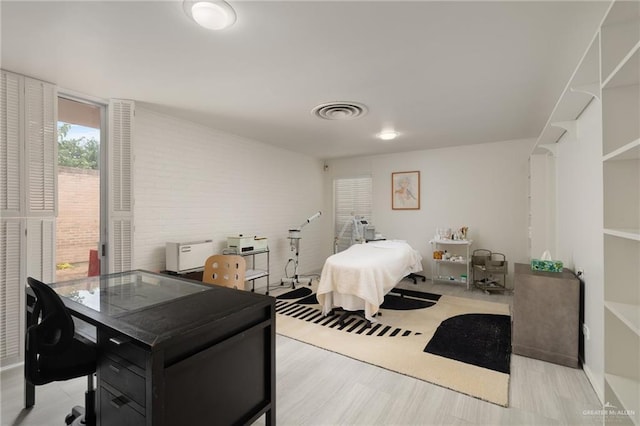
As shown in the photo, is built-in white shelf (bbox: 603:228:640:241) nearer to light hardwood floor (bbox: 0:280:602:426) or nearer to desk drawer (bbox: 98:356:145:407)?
light hardwood floor (bbox: 0:280:602:426)

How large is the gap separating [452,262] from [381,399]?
135 inches

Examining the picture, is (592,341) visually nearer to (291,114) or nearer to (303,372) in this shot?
(303,372)

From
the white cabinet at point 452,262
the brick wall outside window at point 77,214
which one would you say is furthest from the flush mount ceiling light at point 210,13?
the white cabinet at point 452,262

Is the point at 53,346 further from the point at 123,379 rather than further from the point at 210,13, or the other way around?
the point at 210,13

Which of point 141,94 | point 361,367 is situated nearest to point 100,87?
point 141,94

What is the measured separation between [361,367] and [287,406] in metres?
0.74

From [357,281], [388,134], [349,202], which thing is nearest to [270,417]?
[357,281]

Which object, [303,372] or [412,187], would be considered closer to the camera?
[303,372]

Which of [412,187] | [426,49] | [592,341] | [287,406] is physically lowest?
[287,406]

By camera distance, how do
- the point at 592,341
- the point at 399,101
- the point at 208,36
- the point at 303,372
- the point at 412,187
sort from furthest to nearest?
the point at 412,187 < the point at 399,101 < the point at 303,372 < the point at 592,341 < the point at 208,36

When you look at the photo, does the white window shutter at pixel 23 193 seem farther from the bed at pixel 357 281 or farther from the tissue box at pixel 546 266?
the tissue box at pixel 546 266

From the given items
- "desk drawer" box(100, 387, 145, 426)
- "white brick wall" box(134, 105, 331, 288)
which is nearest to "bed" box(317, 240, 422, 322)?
"white brick wall" box(134, 105, 331, 288)

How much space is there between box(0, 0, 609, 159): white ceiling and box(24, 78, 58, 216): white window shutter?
5.8 inches

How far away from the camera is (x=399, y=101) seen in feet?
9.85
